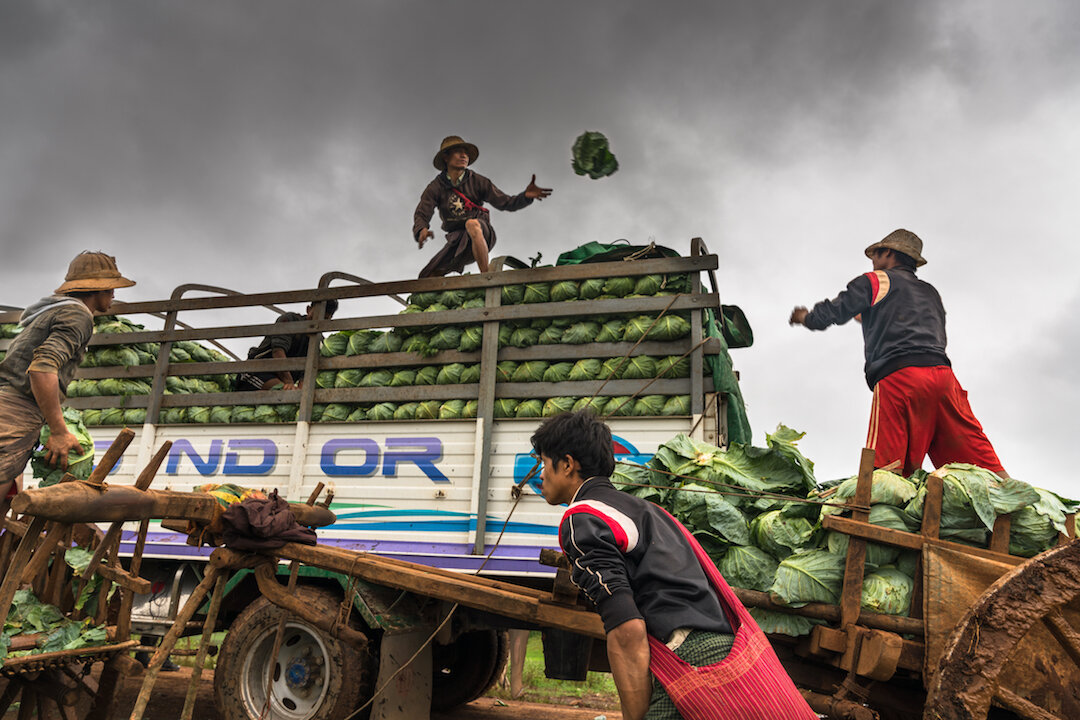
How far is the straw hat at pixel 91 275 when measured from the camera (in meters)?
4.46

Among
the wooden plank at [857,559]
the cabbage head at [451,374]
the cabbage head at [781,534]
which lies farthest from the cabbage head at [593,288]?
the wooden plank at [857,559]

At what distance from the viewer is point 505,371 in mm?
5297

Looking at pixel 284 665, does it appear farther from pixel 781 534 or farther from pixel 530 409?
pixel 781 534

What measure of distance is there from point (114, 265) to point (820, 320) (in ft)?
16.4

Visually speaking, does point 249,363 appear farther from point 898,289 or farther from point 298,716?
point 898,289

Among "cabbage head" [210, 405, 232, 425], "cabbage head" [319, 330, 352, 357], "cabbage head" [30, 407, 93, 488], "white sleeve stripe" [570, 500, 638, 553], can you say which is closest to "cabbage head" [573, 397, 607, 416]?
"cabbage head" [319, 330, 352, 357]

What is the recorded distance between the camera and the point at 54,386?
402cm

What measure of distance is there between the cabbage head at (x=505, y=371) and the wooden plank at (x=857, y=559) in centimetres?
268

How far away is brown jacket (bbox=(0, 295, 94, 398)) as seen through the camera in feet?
13.6

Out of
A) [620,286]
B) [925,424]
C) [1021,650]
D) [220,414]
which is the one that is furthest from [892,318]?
[220,414]

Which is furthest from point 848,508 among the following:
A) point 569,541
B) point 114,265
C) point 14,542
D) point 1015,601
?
point 14,542

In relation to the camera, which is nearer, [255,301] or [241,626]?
[241,626]

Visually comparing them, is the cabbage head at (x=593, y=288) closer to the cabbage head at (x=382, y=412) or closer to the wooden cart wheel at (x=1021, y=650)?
the cabbage head at (x=382, y=412)

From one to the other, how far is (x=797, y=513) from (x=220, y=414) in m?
4.85
